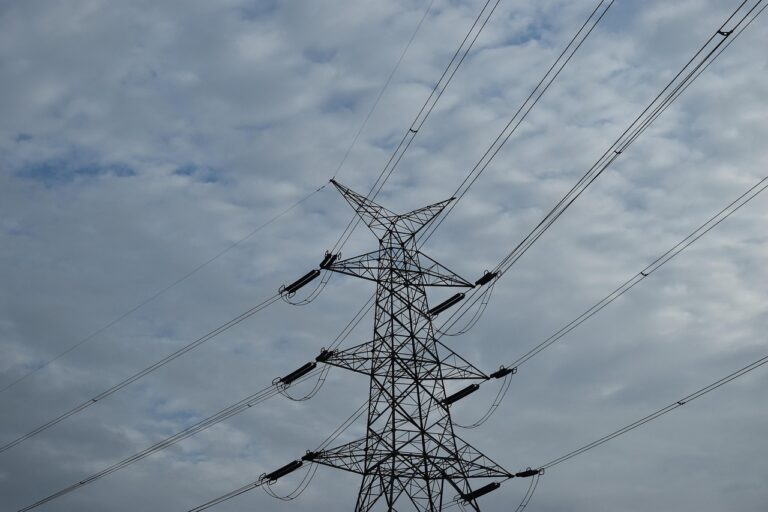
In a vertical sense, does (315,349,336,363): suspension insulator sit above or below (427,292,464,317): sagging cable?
below

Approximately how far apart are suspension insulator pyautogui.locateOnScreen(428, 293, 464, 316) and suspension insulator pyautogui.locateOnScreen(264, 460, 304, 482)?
6.95 metres

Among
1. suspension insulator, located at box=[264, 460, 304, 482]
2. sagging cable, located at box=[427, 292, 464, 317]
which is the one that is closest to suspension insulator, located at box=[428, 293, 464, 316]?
sagging cable, located at box=[427, 292, 464, 317]

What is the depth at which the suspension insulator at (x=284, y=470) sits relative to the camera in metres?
28.0

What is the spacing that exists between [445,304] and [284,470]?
7.94m

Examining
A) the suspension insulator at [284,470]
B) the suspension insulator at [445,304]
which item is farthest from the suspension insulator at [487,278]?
the suspension insulator at [284,470]

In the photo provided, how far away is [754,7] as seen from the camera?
1570cm

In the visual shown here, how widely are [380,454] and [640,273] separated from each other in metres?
9.21

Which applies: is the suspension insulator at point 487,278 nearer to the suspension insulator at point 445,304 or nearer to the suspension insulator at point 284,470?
the suspension insulator at point 445,304

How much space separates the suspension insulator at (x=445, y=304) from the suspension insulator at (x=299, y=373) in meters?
4.61

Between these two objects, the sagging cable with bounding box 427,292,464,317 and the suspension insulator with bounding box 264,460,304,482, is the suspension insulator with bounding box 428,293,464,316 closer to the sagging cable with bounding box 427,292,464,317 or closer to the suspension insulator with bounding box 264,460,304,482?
the sagging cable with bounding box 427,292,464,317

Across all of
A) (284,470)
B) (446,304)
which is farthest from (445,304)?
(284,470)

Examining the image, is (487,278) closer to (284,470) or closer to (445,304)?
(445,304)

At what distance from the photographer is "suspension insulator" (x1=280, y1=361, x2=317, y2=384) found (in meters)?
29.5

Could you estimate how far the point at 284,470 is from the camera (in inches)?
1133
